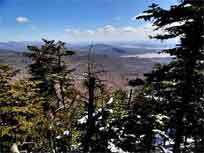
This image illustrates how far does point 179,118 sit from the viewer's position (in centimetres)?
1585

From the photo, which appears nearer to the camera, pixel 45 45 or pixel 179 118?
pixel 179 118

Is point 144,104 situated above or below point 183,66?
below

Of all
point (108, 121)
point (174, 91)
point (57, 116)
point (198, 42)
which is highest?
point (198, 42)

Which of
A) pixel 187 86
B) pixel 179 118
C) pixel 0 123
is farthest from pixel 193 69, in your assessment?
pixel 0 123

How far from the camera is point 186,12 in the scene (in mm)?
14281

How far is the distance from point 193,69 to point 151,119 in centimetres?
402

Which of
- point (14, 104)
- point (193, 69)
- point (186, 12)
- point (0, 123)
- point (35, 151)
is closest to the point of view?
point (186, 12)

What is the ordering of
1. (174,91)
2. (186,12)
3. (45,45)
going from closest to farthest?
(186,12)
(174,91)
(45,45)

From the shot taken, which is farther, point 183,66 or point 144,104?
point 144,104

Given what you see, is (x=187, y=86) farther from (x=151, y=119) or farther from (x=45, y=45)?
(x=45, y=45)

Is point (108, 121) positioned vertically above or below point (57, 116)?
above

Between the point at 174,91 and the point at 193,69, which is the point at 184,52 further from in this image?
the point at 174,91

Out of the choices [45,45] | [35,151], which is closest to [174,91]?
[35,151]

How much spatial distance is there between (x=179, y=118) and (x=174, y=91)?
1327 mm
